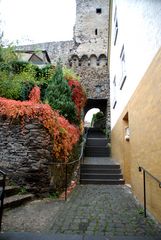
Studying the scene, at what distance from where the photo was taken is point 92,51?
23.3 meters

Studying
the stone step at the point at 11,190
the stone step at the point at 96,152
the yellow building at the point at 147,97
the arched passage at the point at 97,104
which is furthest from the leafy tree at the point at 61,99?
the arched passage at the point at 97,104

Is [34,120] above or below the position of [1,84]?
below

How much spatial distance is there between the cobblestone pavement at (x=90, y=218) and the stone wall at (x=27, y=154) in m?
0.84

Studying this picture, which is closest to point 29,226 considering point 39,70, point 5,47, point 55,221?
point 55,221

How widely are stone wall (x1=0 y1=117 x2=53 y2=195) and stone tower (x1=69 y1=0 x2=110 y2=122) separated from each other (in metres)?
14.0

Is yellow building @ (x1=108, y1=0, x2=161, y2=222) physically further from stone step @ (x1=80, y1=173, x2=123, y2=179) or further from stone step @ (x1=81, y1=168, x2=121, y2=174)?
stone step @ (x1=81, y1=168, x2=121, y2=174)

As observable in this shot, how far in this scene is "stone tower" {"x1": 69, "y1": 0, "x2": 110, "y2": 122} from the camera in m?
21.8

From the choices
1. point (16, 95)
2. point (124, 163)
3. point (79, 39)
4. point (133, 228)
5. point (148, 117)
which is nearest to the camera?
point (133, 228)

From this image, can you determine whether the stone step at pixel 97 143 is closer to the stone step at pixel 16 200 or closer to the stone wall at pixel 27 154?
the stone wall at pixel 27 154

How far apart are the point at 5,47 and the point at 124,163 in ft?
24.5

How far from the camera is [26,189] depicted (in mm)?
6613

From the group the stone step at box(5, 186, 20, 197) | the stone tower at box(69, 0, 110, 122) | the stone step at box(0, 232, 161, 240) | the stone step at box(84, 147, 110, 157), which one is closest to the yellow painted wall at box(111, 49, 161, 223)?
the stone step at box(0, 232, 161, 240)

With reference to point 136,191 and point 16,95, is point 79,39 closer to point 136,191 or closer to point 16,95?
point 16,95

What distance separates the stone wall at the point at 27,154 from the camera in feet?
22.0
